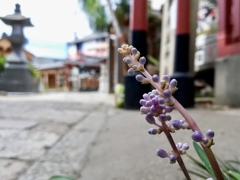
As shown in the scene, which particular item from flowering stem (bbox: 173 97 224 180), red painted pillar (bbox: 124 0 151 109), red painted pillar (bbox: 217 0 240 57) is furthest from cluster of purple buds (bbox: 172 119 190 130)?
Answer: red painted pillar (bbox: 217 0 240 57)

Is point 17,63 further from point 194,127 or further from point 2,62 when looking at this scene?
point 194,127

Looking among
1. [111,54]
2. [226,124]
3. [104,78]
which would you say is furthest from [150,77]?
[104,78]

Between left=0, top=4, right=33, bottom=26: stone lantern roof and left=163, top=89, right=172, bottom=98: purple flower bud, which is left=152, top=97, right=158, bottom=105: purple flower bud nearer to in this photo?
left=163, top=89, right=172, bottom=98: purple flower bud

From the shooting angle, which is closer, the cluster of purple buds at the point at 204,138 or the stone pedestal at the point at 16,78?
the cluster of purple buds at the point at 204,138

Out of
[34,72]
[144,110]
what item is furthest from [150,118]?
[34,72]

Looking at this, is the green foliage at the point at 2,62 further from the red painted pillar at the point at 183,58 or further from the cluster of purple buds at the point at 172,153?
the red painted pillar at the point at 183,58

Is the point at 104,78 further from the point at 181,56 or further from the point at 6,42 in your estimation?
the point at 6,42

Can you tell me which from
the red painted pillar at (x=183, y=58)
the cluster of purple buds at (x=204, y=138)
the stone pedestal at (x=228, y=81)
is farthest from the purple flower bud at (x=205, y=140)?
the stone pedestal at (x=228, y=81)
